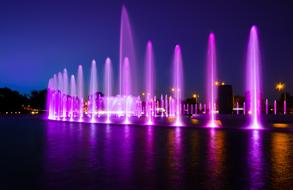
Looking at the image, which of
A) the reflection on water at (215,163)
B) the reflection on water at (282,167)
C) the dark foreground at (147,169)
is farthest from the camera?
the reflection on water at (215,163)

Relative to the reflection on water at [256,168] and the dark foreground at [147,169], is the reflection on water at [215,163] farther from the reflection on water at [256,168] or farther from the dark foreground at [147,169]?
the reflection on water at [256,168]

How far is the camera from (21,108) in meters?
106

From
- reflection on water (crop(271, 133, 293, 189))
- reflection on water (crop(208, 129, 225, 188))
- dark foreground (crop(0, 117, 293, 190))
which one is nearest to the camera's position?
dark foreground (crop(0, 117, 293, 190))

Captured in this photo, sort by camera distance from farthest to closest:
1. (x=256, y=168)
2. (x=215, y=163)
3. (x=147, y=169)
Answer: (x=215, y=163), (x=256, y=168), (x=147, y=169)

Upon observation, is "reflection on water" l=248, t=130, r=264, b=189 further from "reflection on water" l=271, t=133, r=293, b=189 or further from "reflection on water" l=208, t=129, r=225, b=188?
"reflection on water" l=208, t=129, r=225, b=188

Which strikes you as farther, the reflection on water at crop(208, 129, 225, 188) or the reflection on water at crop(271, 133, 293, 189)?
the reflection on water at crop(208, 129, 225, 188)

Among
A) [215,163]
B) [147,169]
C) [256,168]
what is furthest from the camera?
[215,163]

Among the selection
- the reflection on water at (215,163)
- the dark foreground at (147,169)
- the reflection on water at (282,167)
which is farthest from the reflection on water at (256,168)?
the reflection on water at (215,163)

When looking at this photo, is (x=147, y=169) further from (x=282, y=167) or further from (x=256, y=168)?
(x=282, y=167)

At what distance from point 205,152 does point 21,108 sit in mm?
101624

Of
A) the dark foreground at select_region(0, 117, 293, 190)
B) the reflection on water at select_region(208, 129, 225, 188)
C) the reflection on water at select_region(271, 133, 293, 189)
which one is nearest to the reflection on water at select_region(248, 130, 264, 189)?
the dark foreground at select_region(0, 117, 293, 190)

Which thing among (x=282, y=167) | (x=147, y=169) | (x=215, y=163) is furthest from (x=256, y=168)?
(x=147, y=169)

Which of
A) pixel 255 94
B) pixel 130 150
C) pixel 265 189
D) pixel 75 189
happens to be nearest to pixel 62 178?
pixel 75 189

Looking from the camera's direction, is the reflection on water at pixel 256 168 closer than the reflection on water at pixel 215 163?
Yes
